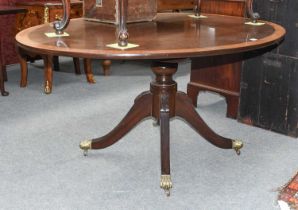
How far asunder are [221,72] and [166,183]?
1.48m

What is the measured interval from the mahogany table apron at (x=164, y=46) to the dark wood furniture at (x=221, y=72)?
0.74 meters

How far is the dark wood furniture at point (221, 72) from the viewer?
3260 millimetres

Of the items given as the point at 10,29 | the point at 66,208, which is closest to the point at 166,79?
the point at 66,208

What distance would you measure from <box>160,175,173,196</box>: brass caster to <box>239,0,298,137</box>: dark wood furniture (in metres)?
1.17

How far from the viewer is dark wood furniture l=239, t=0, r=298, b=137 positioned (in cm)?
281

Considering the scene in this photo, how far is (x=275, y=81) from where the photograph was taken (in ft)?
9.65

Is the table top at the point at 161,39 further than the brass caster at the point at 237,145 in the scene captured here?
No

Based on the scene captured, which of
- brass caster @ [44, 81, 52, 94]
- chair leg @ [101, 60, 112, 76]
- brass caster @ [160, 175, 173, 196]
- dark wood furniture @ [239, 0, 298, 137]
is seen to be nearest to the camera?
brass caster @ [160, 175, 173, 196]

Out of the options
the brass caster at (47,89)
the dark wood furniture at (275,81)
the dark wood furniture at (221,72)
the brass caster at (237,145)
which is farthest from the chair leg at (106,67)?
the brass caster at (237,145)

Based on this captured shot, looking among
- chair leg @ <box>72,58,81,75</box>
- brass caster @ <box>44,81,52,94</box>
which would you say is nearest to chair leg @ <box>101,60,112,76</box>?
chair leg @ <box>72,58,81,75</box>

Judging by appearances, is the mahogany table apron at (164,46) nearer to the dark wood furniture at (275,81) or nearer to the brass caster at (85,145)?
the brass caster at (85,145)

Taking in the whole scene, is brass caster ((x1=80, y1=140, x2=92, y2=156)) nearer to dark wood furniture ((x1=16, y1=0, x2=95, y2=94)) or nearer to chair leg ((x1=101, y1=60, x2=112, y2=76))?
dark wood furniture ((x1=16, y1=0, x2=95, y2=94))

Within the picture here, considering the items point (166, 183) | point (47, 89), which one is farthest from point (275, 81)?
point (47, 89)

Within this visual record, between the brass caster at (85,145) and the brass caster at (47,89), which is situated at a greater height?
the brass caster at (85,145)
